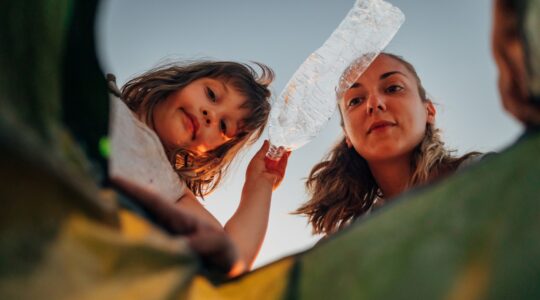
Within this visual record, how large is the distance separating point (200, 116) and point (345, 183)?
83 cm

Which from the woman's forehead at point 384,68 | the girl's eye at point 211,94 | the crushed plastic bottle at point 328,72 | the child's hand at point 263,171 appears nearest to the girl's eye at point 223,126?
the girl's eye at point 211,94

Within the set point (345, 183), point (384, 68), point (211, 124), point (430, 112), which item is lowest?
point (345, 183)

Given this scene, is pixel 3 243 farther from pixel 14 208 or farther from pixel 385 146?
pixel 385 146

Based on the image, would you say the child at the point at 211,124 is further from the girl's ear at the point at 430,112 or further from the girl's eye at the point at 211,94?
the girl's ear at the point at 430,112

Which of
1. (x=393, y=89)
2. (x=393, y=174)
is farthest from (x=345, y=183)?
(x=393, y=89)

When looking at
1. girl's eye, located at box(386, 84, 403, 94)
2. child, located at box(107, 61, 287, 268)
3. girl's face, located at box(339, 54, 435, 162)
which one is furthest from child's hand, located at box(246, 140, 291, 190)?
girl's eye, located at box(386, 84, 403, 94)

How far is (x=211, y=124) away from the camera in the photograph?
228cm

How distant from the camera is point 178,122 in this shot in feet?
7.18

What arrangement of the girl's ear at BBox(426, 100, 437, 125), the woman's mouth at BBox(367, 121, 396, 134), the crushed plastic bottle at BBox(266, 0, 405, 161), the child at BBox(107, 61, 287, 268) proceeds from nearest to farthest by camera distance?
1. the child at BBox(107, 61, 287, 268)
2. the woman's mouth at BBox(367, 121, 396, 134)
3. the girl's ear at BBox(426, 100, 437, 125)
4. the crushed plastic bottle at BBox(266, 0, 405, 161)

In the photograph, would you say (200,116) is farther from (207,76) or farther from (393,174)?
(393,174)

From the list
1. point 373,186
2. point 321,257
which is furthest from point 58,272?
point 373,186

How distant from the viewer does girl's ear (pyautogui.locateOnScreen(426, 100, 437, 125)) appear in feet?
8.34

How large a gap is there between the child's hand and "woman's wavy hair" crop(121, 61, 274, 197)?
0.37 feet

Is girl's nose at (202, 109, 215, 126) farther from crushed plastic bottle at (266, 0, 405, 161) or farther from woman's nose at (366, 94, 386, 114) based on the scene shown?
woman's nose at (366, 94, 386, 114)
